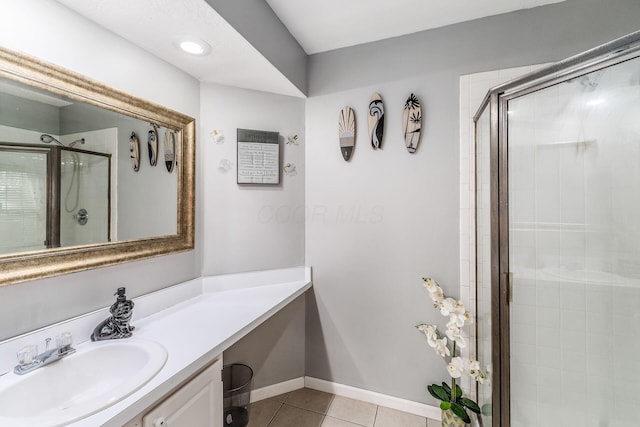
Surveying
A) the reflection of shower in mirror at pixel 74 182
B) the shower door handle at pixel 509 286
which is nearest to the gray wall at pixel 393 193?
the shower door handle at pixel 509 286

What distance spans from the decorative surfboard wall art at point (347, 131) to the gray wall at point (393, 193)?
0.05 m

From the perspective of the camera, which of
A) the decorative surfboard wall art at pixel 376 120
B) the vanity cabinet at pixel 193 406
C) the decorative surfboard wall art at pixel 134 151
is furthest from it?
the decorative surfboard wall art at pixel 376 120

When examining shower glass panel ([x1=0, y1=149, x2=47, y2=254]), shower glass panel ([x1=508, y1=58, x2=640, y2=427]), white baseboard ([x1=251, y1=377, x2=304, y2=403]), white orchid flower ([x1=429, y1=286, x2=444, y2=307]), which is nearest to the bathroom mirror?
shower glass panel ([x1=0, y1=149, x2=47, y2=254])

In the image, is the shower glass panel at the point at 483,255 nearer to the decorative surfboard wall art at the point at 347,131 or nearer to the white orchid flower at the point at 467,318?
the white orchid flower at the point at 467,318

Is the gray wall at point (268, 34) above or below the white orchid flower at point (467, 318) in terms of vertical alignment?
above

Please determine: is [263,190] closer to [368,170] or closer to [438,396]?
[368,170]

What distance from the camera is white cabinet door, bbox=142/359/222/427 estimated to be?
2.92ft

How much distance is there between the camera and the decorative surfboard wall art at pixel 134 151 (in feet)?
4.57

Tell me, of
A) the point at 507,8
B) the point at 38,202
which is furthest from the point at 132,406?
the point at 507,8

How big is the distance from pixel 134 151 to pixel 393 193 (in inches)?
61.2

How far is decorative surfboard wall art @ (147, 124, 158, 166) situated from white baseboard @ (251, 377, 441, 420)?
1.70 meters

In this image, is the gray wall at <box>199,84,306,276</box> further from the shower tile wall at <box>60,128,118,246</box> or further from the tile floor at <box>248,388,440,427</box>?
the tile floor at <box>248,388,440,427</box>

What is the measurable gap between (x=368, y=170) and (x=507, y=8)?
122 cm

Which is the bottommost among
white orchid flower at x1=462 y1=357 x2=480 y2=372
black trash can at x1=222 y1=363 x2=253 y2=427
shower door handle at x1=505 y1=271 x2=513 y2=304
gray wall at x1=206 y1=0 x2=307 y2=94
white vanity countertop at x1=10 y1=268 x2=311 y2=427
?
black trash can at x1=222 y1=363 x2=253 y2=427
